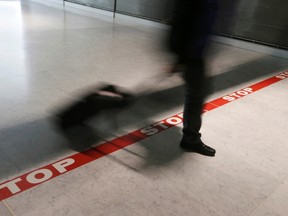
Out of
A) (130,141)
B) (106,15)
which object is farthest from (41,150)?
(106,15)

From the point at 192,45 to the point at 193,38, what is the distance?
0.05 m

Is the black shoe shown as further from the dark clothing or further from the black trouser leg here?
the dark clothing

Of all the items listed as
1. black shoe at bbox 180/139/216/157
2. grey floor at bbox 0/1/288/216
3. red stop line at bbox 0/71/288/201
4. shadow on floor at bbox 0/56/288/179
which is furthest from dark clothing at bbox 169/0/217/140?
red stop line at bbox 0/71/288/201

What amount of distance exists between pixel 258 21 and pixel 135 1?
316 cm

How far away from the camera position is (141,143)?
232cm

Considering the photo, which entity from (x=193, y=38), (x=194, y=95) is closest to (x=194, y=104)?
(x=194, y=95)

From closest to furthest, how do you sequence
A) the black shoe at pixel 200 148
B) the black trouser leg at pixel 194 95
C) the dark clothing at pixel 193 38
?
the dark clothing at pixel 193 38, the black trouser leg at pixel 194 95, the black shoe at pixel 200 148

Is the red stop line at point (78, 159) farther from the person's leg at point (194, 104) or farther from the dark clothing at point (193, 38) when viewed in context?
the dark clothing at point (193, 38)

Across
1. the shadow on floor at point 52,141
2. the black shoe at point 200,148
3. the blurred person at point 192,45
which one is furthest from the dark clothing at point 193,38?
the shadow on floor at point 52,141

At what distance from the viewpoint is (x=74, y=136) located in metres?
2.31

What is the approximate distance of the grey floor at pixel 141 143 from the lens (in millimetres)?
1729

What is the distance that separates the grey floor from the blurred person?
0.15m

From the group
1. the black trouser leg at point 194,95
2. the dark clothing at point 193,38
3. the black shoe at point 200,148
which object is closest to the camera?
the dark clothing at point 193,38

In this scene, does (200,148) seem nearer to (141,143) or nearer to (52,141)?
(141,143)
